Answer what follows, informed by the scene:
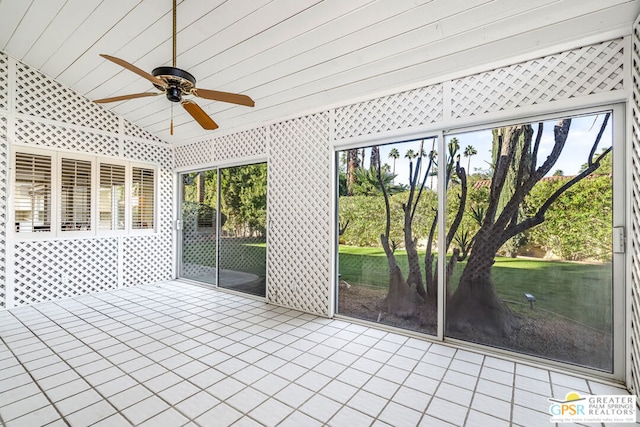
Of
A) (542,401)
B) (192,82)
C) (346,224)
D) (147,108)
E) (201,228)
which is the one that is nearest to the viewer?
(542,401)

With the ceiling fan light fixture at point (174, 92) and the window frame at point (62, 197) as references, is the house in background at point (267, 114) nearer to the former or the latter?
the window frame at point (62, 197)

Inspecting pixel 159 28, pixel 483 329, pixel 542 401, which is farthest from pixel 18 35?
pixel 542 401

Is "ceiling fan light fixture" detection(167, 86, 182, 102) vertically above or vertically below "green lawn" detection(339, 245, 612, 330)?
above

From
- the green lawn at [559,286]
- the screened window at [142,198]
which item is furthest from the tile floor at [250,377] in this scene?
the screened window at [142,198]

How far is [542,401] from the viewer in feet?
6.61

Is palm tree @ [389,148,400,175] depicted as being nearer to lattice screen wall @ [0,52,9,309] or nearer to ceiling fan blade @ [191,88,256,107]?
ceiling fan blade @ [191,88,256,107]

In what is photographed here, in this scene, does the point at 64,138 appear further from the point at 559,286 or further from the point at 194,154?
the point at 559,286

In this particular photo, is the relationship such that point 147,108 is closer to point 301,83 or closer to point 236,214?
point 236,214

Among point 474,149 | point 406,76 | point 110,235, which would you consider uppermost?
point 406,76

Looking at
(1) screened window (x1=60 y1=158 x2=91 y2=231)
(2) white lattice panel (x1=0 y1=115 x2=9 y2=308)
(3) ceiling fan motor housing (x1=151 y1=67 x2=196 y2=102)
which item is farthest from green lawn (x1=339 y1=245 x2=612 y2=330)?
(2) white lattice panel (x1=0 y1=115 x2=9 y2=308)

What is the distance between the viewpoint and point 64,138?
4.22 metres

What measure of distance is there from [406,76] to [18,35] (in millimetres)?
4353

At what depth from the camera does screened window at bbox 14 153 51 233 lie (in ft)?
12.7

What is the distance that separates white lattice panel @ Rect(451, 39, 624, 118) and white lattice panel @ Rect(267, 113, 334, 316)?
1.59 m
